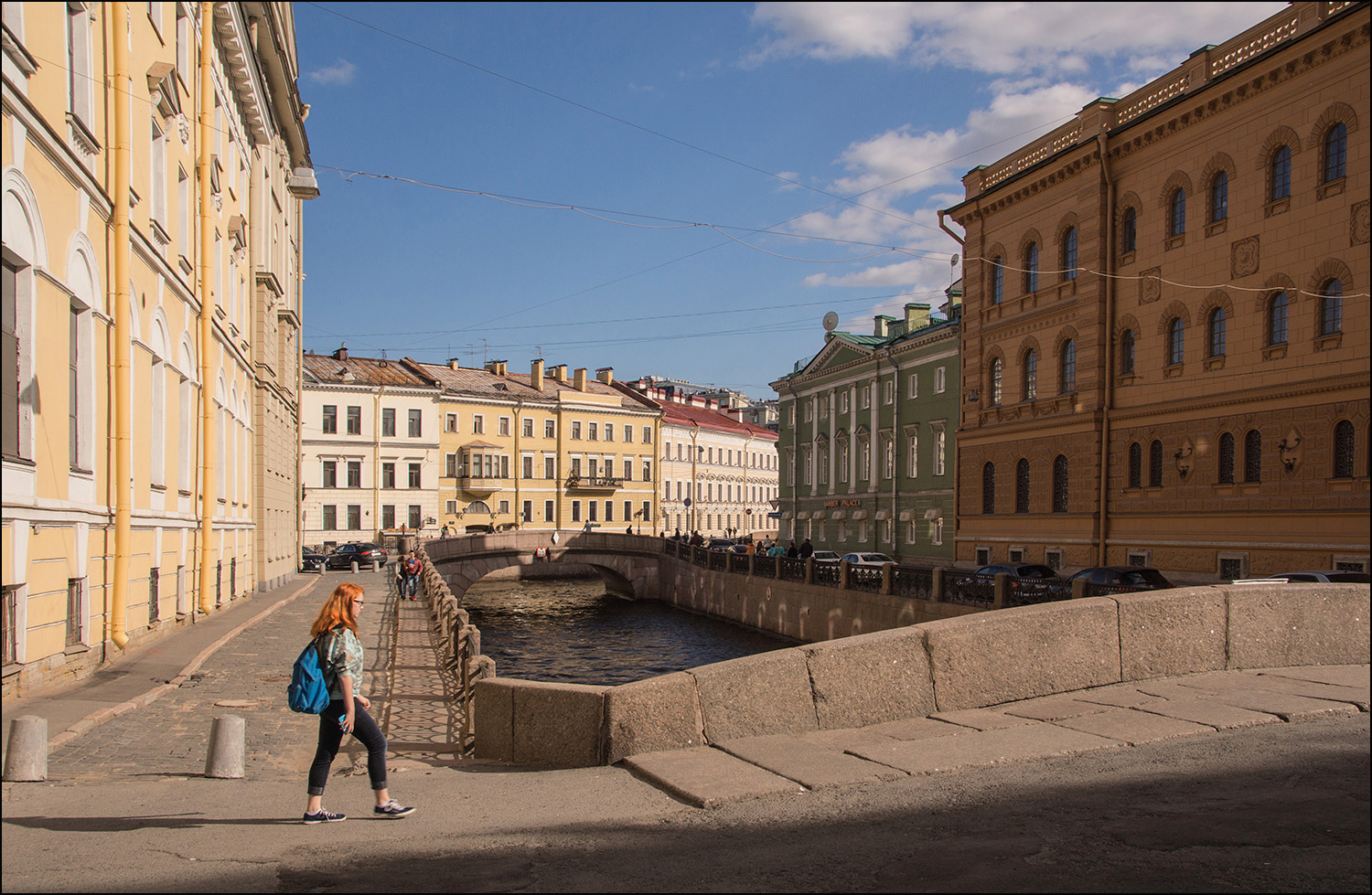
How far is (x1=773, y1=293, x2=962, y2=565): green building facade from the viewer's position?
153 feet

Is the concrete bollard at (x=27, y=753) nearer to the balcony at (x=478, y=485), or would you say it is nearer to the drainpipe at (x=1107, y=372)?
the drainpipe at (x=1107, y=372)

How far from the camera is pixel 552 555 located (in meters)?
50.3

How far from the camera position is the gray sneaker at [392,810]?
6.32 metres

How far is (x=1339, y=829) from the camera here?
14.9 feet

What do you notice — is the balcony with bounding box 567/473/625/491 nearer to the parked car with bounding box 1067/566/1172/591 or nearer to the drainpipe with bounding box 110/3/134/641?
the parked car with bounding box 1067/566/1172/591

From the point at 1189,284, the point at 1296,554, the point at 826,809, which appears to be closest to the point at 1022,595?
the point at 1296,554

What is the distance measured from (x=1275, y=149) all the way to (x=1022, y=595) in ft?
37.9

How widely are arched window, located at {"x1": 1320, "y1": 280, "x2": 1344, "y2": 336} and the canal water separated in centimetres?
1428

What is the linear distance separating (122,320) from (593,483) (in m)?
63.7

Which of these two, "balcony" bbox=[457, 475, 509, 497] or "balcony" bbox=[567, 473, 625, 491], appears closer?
"balcony" bbox=[457, 475, 509, 497]

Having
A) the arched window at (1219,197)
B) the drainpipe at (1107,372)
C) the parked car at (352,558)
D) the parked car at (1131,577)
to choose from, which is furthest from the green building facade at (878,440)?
the parked car at (352,558)

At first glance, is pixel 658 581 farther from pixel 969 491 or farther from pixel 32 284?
pixel 32 284

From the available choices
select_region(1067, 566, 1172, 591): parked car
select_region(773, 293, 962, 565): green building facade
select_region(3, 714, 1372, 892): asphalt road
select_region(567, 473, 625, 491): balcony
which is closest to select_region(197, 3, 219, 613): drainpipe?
select_region(3, 714, 1372, 892): asphalt road

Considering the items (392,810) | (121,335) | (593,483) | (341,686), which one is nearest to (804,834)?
(392,810)
